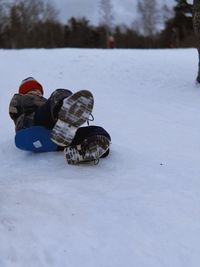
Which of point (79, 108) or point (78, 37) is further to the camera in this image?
point (78, 37)

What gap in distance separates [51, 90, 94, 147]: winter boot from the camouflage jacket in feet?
2.56

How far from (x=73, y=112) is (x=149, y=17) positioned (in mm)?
47364

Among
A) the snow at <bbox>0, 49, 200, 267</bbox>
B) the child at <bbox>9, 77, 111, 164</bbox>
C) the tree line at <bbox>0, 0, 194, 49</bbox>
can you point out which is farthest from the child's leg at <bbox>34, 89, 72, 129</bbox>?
the tree line at <bbox>0, 0, 194, 49</bbox>

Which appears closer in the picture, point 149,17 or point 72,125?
point 72,125

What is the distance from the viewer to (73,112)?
4480 millimetres

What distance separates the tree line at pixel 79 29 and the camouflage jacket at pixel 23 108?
119 feet

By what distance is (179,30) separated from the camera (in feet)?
141

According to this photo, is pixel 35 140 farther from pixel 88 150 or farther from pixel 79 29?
pixel 79 29

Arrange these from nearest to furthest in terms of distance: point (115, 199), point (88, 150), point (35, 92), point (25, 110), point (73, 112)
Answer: point (115, 199) < point (73, 112) < point (88, 150) < point (25, 110) < point (35, 92)

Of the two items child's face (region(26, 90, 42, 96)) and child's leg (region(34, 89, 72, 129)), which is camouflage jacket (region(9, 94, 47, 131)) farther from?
child's leg (region(34, 89, 72, 129))

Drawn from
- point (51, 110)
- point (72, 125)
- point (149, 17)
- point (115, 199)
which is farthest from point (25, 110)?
point (149, 17)

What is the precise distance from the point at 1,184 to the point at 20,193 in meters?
0.40

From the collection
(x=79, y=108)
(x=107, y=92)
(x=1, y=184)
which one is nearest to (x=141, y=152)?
(x=79, y=108)

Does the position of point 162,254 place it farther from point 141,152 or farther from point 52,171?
point 141,152
